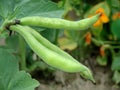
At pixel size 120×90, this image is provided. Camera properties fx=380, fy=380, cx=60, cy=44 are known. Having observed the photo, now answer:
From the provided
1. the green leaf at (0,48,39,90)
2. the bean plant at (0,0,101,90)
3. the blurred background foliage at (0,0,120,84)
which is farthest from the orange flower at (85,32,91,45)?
the green leaf at (0,48,39,90)

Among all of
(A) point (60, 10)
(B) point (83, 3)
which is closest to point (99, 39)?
(B) point (83, 3)

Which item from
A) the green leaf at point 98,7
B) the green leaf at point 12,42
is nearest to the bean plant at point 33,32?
the green leaf at point 12,42

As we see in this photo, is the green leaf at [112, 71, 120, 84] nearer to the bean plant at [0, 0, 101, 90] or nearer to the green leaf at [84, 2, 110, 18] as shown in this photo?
the green leaf at [84, 2, 110, 18]

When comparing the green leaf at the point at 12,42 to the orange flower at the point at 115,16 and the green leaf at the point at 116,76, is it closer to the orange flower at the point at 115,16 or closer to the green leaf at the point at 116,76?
the green leaf at the point at 116,76

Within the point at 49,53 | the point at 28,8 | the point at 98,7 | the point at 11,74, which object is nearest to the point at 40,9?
the point at 28,8

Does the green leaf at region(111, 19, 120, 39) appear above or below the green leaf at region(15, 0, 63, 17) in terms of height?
below

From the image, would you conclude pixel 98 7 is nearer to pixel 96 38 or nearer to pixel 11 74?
pixel 96 38

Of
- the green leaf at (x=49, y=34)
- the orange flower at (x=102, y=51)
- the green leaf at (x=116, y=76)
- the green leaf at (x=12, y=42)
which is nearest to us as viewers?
the green leaf at (x=49, y=34)
